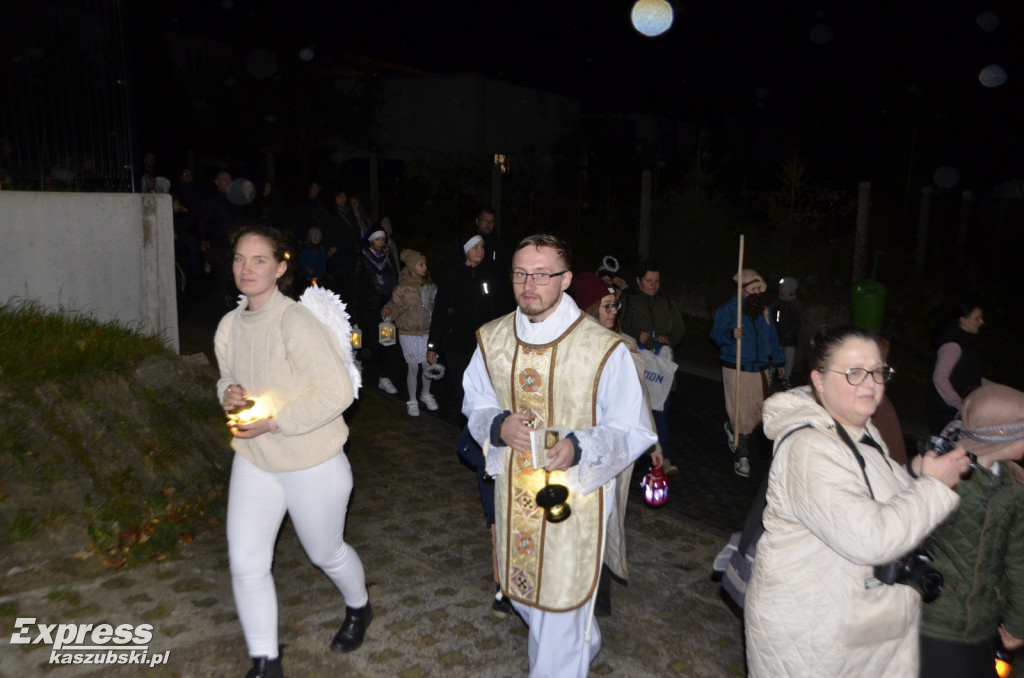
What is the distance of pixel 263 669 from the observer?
4098 millimetres

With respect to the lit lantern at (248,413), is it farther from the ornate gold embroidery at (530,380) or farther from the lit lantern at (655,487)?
the lit lantern at (655,487)

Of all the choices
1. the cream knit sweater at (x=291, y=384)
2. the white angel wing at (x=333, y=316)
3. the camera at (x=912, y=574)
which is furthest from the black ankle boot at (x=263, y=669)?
the camera at (x=912, y=574)

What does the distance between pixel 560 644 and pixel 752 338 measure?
4.62 meters

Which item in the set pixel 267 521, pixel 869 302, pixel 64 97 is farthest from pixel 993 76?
pixel 267 521

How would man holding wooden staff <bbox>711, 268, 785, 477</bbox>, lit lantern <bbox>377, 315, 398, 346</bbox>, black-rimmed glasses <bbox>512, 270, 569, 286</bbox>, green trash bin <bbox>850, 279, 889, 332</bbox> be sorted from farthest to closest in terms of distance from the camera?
green trash bin <bbox>850, 279, 889, 332</bbox>, lit lantern <bbox>377, 315, 398, 346</bbox>, man holding wooden staff <bbox>711, 268, 785, 477</bbox>, black-rimmed glasses <bbox>512, 270, 569, 286</bbox>

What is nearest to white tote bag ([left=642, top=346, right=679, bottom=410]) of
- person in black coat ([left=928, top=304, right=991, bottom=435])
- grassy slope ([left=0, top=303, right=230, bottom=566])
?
person in black coat ([left=928, top=304, right=991, bottom=435])

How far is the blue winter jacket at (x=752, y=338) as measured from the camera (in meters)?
7.97

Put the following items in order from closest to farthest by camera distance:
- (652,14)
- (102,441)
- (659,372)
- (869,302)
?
(102,441) → (659,372) → (869,302) → (652,14)

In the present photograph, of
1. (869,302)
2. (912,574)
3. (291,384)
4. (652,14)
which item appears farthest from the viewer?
(652,14)

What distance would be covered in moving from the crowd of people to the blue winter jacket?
2038 millimetres

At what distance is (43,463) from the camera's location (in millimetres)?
5793

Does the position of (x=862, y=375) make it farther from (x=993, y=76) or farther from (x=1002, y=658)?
(x=993, y=76)

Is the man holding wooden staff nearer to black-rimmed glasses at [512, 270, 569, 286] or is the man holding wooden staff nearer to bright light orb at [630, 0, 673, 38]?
black-rimmed glasses at [512, 270, 569, 286]

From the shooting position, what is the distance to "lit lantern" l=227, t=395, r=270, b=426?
157 inches
